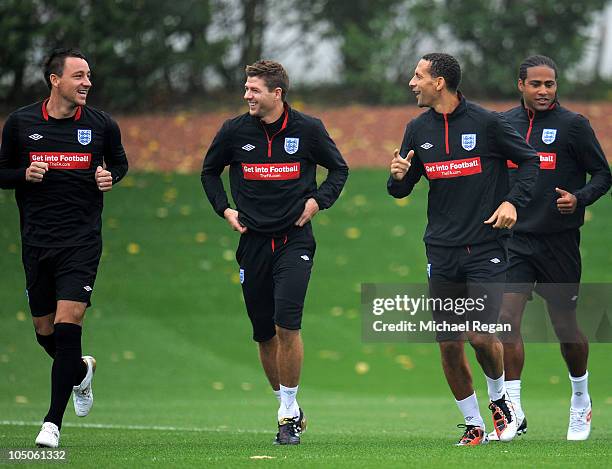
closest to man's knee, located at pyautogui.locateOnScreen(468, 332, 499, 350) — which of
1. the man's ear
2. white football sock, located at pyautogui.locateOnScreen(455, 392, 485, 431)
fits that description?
white football sock, located at pyautogui.locateOnScreen(455, 392, 485, 431)

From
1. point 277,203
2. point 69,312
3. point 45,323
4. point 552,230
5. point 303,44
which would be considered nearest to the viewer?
point 69,312

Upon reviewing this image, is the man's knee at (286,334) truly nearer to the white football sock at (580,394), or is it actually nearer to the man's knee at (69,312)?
the man's knee at (69,312)

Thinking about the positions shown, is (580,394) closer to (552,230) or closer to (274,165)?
(552,230)

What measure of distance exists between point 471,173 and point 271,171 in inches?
57.8

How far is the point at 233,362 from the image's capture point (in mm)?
16953

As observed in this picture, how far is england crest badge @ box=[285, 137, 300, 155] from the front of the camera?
973 centimetres

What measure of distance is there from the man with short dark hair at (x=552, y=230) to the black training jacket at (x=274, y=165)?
1.55 metres

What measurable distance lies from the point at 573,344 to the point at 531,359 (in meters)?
6.82

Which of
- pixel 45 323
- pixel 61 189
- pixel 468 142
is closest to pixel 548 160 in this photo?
pixel 468 142

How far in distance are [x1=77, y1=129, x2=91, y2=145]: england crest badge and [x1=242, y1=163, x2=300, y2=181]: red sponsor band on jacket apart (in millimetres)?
1184

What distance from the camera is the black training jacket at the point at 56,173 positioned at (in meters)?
9.41

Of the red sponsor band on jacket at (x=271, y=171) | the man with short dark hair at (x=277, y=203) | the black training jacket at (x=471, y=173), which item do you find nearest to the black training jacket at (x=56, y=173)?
the man with short dark hair at (x=277, y=203)

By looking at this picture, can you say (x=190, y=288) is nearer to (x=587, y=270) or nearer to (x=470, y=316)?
(x=587, y=270)

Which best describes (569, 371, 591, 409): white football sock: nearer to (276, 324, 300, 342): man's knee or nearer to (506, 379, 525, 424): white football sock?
(506, 379, 525, 424): white football sock
